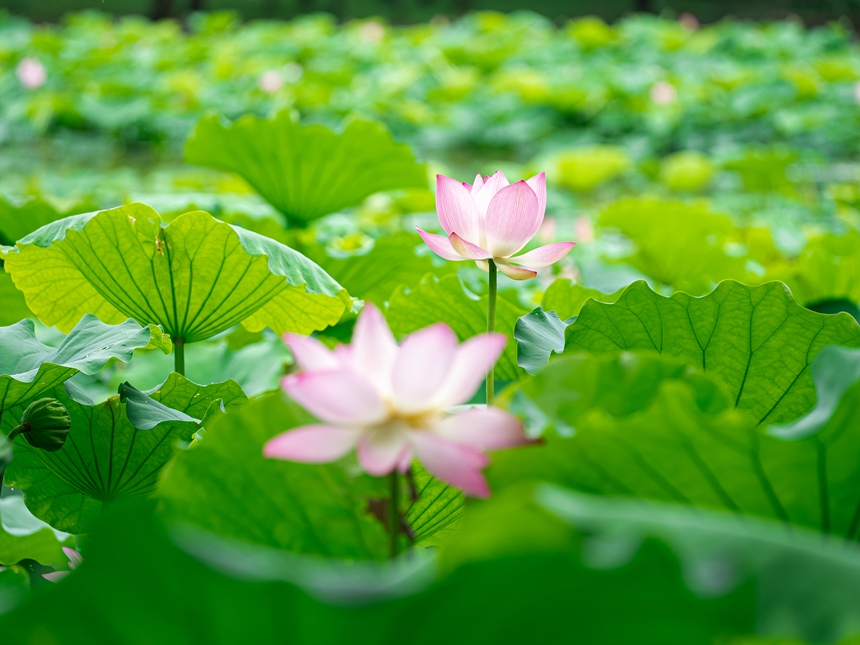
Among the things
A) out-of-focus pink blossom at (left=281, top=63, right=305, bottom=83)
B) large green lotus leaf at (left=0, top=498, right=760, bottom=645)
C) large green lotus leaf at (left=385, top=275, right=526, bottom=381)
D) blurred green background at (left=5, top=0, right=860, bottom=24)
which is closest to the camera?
large green lotus leaf at (left=0, top=498, right=760, bottom=645)

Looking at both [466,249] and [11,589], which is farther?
[466,249]

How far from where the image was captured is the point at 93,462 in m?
0.57

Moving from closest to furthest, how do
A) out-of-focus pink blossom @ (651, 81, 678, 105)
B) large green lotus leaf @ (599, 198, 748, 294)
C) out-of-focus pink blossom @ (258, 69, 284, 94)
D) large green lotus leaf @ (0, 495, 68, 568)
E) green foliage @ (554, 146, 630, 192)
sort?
large green lotus leaf @ (0, 495, 68, 568) < large green lotus leaf @ (599, 198, 748, 294) < green foliage @ (554, 146, 630, 192) < out-of-focus pink blossom @ (258, 69, 284, 94) < out-of-focus pink blossom @ (651, 81, 678, 105)

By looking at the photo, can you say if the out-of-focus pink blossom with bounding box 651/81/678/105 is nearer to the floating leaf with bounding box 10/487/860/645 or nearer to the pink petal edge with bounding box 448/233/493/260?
the pink petal edge with bounding box 448/233/493/260

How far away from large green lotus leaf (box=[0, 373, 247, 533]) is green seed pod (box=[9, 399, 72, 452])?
1.7 inches

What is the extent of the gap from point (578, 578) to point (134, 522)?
132 mm

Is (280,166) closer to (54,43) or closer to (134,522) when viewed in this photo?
(134,522)

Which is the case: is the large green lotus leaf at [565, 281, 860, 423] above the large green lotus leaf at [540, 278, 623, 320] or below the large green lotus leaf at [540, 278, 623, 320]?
above

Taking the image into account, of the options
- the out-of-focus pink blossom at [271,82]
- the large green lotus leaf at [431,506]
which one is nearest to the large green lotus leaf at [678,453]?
the large green lotus leaf at [431,506]

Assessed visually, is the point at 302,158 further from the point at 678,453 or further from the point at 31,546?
the point at 678,453

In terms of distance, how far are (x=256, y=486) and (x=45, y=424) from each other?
0.20 meters

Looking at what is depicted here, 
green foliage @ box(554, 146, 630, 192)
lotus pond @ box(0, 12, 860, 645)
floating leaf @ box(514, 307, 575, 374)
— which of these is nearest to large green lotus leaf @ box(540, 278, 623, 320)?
lotus pond @ box(0, 12, 860, 645)

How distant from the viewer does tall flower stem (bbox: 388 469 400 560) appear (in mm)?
350

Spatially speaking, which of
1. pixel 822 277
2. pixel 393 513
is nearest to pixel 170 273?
pixel 393 513
